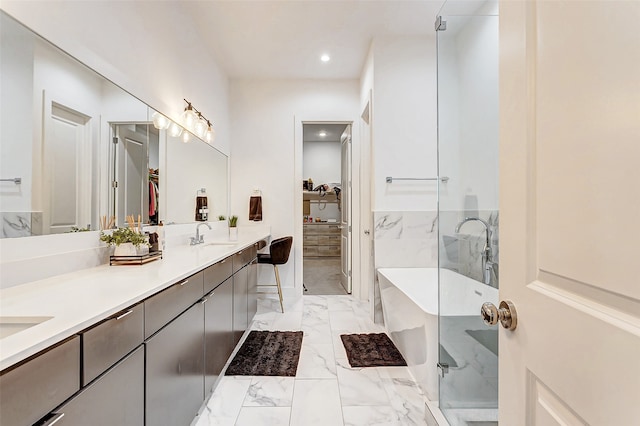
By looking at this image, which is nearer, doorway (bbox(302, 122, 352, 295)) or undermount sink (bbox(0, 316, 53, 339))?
undermount sink (bbox(0, 316, 53, 339))

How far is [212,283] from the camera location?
1.84 metres

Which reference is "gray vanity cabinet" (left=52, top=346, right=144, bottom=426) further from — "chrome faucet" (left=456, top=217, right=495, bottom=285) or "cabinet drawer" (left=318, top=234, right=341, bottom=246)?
"cabinet drawer" (left=318, top=234, right=341, bottom=246)

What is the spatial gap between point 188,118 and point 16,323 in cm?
226

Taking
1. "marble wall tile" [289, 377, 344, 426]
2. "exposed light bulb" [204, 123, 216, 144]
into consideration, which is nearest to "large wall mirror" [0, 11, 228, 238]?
"exposed light bulb" [204, 123, 216, 144]

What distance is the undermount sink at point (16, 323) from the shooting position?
2.78 feet

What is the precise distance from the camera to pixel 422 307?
1998 millimetres

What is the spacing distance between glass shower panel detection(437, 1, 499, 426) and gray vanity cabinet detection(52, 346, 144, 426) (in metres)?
1.28

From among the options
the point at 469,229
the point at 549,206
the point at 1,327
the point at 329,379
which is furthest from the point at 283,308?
the point at 549,206

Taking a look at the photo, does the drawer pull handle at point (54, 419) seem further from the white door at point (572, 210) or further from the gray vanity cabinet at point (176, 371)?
the white door at point (572, 210)

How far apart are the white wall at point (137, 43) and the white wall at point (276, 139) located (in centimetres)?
71

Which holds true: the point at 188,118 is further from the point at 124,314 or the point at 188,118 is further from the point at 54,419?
the point at 54,419

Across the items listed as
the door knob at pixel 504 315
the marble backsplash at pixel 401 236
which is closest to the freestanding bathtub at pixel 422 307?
the marble backsplash at pixel 401 236

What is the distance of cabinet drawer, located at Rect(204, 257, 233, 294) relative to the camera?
69.0 inches

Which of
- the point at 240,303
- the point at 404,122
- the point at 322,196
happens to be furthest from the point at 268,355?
the point at 322,196
